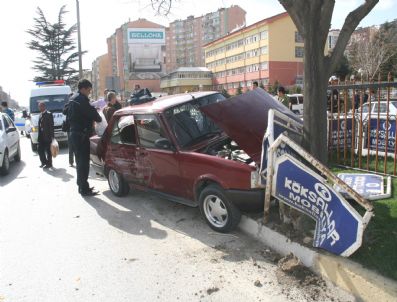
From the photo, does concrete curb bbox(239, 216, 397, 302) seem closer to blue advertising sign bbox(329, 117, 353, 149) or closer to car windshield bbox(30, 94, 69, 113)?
blue advertising sign bbox(329, 117, 353, 149)

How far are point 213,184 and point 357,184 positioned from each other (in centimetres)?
233

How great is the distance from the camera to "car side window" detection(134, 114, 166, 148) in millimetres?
5918

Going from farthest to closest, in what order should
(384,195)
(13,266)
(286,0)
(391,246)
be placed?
1. (384,195)
2. (286,0)
3. (13,266)
4. (391,246)

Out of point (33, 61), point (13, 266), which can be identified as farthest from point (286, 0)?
point (33, 61)

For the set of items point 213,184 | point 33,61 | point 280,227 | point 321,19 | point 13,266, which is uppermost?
point 33,61

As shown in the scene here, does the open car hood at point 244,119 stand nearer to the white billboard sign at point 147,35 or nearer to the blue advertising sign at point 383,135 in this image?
the blue advertising sign at point 383,135

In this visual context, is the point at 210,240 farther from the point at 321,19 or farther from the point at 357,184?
the point at 321,19

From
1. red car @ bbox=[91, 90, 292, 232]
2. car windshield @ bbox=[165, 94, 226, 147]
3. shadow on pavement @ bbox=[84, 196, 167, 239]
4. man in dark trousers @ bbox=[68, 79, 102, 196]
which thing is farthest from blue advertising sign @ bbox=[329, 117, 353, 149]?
man in dark trousers @ bbox=[68, 79, 102, 196]

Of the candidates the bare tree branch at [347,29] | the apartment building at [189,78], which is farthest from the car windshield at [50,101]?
the apartment building at [189,78]

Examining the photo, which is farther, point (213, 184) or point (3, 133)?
point (3, 133)

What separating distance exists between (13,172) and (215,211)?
765cm

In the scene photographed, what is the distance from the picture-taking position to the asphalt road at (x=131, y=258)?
148 inches

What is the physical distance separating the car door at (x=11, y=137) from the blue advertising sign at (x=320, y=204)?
29.8ft

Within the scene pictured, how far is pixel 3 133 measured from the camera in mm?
10781
